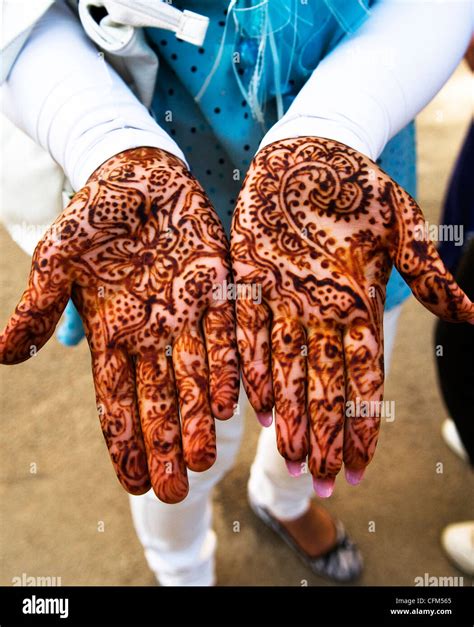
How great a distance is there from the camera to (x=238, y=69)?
2.67ft

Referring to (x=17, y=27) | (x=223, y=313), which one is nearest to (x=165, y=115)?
(x=17, y=27)

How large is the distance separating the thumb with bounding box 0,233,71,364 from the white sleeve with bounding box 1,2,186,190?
132 mm

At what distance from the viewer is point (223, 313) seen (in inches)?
28.0

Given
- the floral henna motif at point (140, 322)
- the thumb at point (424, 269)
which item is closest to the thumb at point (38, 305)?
the floral henna motif at point (140, 322)

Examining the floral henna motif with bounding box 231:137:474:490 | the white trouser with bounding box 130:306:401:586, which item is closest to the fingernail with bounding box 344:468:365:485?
the floral henna motif with bounding box 231:137:474:490

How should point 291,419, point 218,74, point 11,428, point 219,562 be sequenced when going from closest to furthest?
point 291,419
point 218,74
point 219,562
point 11,428

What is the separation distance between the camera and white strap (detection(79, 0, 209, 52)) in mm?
725

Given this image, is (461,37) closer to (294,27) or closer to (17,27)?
(294,27)

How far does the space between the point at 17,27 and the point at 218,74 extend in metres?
0.23

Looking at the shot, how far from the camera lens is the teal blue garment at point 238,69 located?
774 mm

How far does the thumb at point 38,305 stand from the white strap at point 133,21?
244 millimetres

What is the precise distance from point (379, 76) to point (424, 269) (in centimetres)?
25

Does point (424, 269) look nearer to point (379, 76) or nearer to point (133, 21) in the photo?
point (379, 76)

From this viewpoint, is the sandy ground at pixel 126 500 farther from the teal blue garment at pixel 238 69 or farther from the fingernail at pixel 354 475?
the teal blue garment at pixel 238 69
